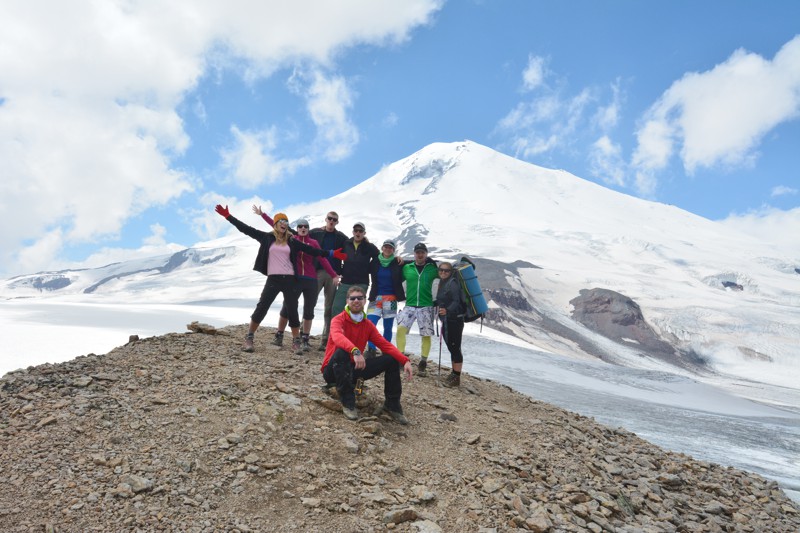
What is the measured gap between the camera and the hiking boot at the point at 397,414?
6414 millimetres

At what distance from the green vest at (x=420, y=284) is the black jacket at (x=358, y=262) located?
0.77 meters

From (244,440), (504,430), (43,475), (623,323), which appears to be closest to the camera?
(43,475)

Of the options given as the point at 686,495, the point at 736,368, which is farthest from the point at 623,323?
the point at 686,495

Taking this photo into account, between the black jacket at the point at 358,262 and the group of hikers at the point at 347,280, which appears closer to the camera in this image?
the group of hikers at the point at 347,280

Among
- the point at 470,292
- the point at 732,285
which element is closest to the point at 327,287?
the point at 470,292

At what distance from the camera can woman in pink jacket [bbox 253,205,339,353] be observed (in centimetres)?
852

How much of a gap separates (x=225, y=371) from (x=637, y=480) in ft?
20.0

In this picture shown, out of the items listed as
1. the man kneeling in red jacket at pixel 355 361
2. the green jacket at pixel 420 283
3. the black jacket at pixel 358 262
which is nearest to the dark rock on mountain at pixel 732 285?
the green jacket at pixel 420 283

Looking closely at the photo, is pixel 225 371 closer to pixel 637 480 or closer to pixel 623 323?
pixel 637 480

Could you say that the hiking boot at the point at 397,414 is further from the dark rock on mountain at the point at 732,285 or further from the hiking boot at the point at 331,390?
the dark rock on mountain at the point at 732,285

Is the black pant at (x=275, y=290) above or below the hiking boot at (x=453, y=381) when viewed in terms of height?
above

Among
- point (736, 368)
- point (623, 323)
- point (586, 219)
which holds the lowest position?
point (736, 368)

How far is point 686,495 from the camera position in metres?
6.25

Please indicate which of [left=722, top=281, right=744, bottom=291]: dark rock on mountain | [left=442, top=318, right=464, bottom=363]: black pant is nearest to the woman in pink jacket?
[left=442, top=318, right=464, bottom=363]: black pant
